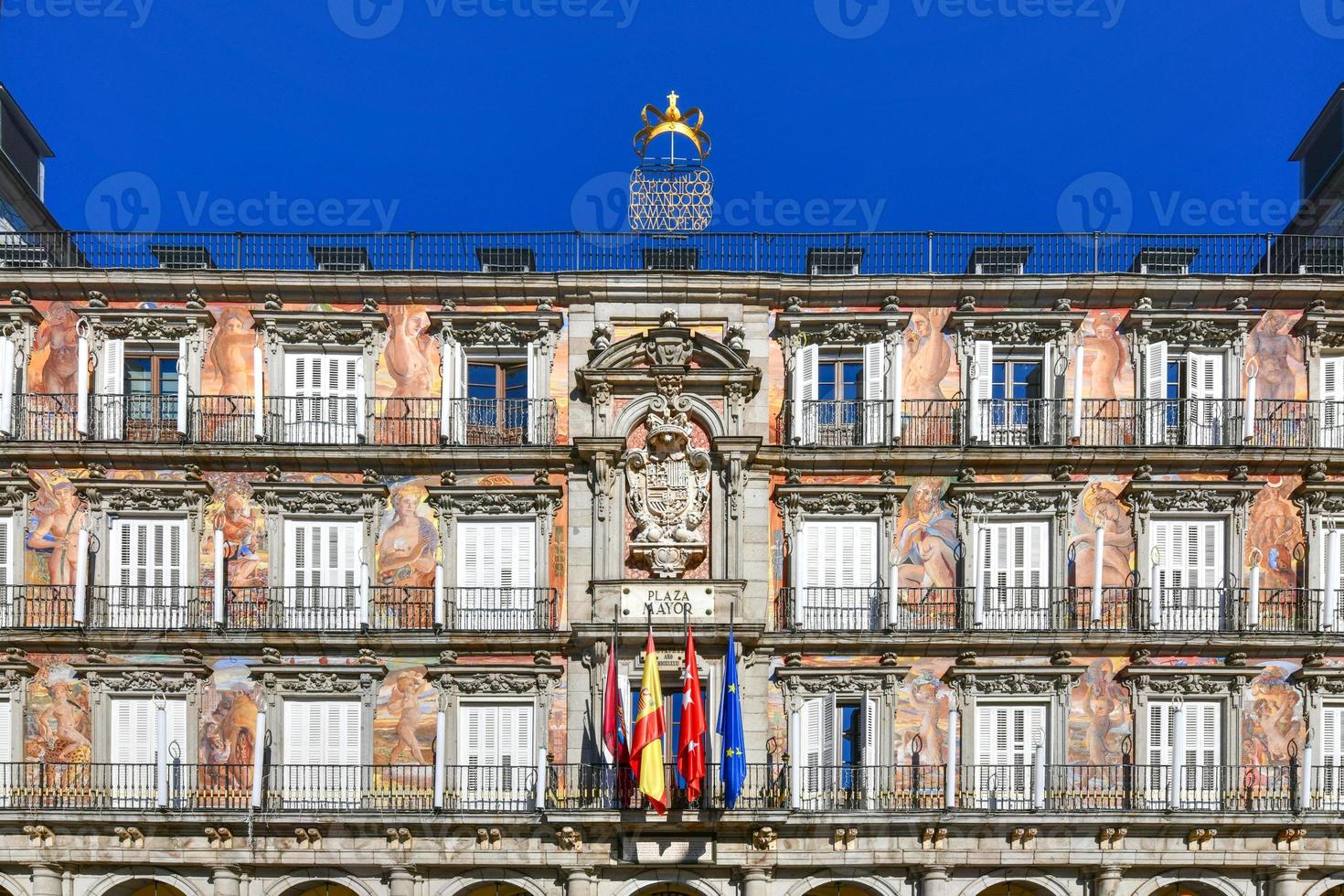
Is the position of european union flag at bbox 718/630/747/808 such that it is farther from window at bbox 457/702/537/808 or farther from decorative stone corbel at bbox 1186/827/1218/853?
decorative stone corbel at bbox 1186/827/1218/853

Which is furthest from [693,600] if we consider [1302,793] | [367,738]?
[1302,793]

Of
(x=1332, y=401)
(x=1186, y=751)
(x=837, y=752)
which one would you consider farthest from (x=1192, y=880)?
(x=1332, y=401)

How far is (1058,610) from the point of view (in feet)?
112

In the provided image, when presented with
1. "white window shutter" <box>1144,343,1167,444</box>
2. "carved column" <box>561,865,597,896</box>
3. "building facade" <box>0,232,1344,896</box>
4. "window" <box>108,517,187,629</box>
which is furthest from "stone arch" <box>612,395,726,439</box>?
"window" <box>108,517,187,629</box>

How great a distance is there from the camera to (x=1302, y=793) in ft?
109

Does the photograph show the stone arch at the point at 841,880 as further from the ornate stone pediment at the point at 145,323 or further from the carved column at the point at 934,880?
the ornate stone pediment at the point at 145,323

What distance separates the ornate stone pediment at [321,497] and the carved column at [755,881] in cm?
1093

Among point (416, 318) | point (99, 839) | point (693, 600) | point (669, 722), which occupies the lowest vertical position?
point (99, 839)

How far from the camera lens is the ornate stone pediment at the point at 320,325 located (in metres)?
35.1

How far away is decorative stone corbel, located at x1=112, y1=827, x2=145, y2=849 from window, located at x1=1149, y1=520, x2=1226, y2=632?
21.5 meters

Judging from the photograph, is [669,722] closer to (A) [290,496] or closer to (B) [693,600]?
(B) [693,600]

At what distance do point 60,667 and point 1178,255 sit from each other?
84.5ft

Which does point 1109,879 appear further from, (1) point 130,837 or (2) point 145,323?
(2) point 145,323

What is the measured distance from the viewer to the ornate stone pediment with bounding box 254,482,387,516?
3453 centimetres
